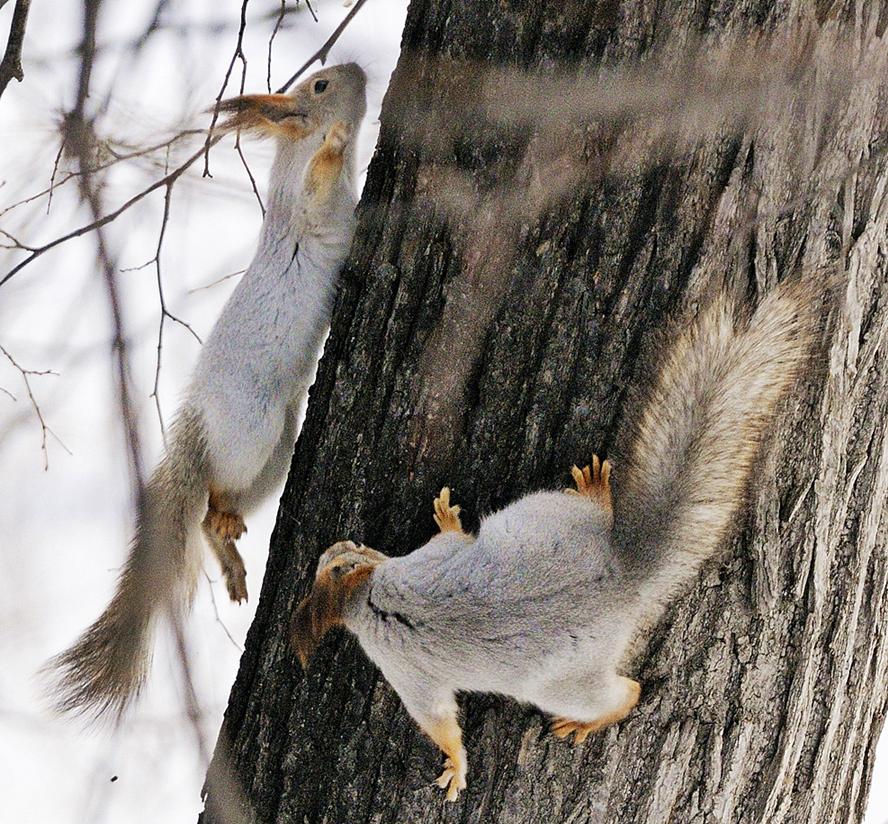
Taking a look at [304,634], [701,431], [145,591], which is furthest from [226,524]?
[701,431]

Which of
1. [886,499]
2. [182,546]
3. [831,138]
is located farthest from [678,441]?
[182,546]

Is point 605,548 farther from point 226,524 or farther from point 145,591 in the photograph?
point 145,591

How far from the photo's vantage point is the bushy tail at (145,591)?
1769 millimetres

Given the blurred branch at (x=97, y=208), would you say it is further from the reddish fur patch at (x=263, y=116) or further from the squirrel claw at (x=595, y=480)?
the squirrel claw at (x=595, y=480)

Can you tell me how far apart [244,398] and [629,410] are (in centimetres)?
83

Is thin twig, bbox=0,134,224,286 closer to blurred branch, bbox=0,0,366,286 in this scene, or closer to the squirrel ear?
blurred branch, bbox=0,0,366,286

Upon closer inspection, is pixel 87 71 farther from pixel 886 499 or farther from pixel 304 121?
pixel 886 499

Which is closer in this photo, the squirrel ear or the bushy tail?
the squirrel ear

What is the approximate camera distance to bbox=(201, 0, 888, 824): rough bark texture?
121 centimetres

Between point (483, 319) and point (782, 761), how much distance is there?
0.72 m

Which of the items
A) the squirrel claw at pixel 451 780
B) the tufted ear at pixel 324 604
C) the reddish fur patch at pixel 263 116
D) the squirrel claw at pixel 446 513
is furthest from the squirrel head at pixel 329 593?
the reddish fur patch at pixel 263 116

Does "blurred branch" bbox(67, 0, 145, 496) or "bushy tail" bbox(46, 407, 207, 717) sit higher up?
"blurred branch" bbox(67, 0, 145, 496)

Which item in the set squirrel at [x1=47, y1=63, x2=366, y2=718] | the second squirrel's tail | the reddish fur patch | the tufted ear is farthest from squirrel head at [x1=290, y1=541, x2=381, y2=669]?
the reddish fur patch

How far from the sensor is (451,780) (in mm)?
1289
